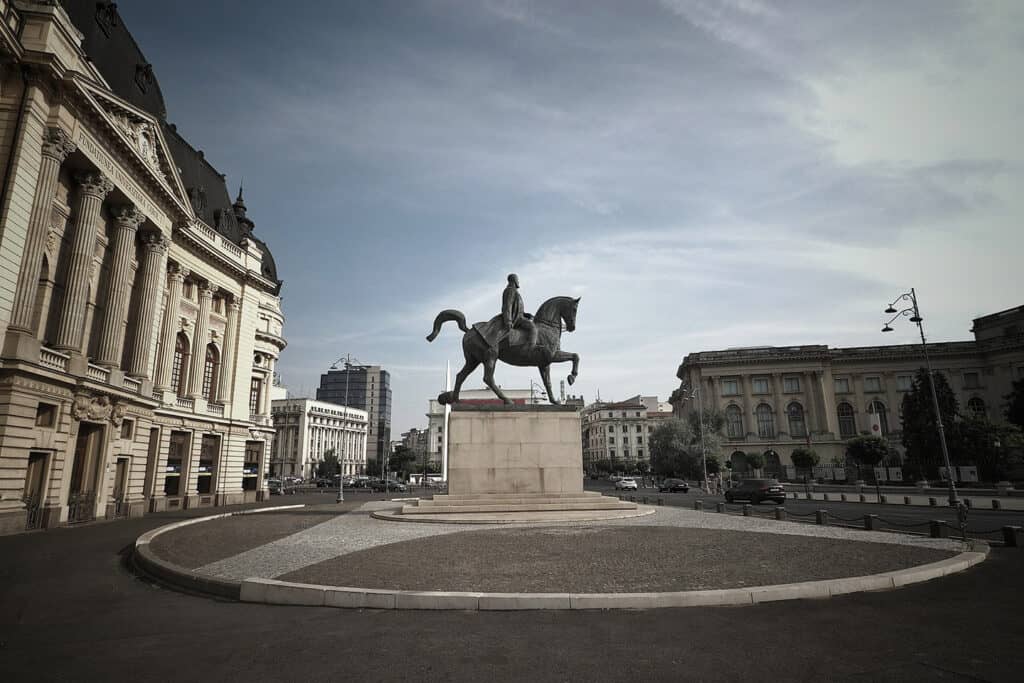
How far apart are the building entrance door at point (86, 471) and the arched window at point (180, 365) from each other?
34.5 ft

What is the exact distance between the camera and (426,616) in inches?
302

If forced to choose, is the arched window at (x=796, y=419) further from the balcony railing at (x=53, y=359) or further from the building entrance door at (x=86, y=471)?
the balcony railing at (x=53, y=359)

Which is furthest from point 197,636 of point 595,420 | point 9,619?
point 595,420

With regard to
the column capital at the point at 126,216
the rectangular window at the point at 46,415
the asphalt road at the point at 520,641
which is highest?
the column capital at the point at 126,216

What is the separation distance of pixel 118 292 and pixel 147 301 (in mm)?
2802

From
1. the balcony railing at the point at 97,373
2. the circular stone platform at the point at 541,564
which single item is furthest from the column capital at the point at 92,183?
the circular stone platform at the point at 541,564

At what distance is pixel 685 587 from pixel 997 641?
3.77 m

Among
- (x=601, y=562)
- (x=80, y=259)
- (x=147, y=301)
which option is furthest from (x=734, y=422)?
(x=80, y=259)

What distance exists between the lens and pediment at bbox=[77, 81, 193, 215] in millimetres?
24938

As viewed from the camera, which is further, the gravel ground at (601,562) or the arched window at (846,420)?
the arched window at (846,420)

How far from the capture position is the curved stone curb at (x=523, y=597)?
7969 millimetres

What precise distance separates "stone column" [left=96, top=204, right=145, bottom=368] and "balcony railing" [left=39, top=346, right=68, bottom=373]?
11.9 ft

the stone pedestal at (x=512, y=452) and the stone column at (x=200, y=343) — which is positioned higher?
the stone column at (x=200, y=343)

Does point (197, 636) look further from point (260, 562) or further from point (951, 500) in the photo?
point (951, 500)
